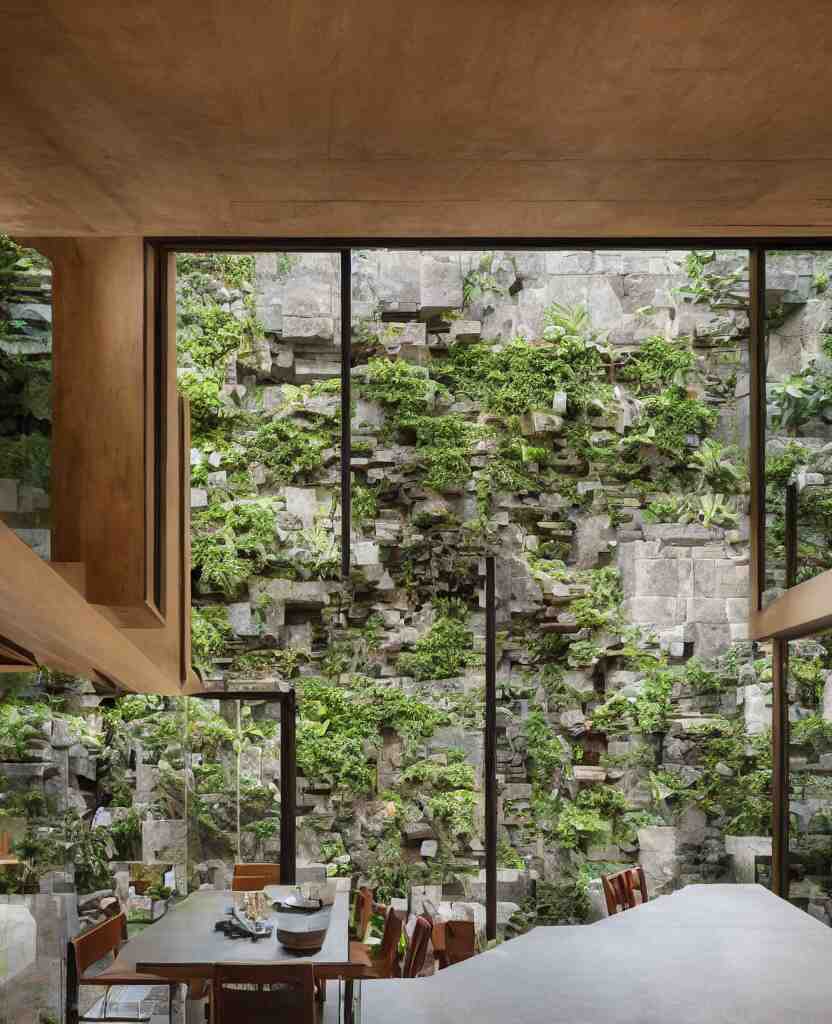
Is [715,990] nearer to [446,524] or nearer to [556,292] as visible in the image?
[446,524]

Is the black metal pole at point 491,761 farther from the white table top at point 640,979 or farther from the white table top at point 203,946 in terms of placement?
the white table top at point 203,946

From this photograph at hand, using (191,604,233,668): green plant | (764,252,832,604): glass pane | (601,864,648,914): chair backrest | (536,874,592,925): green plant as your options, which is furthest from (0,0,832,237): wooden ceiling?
(536,874,592,925): green plant

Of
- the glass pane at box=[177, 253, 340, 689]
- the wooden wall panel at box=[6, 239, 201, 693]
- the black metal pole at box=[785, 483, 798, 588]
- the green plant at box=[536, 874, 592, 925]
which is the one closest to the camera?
the wooden wall panel at box=[6, 239, 201, 693]

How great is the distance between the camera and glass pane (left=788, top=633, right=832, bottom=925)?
7.23 meters

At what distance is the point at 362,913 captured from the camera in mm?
8250

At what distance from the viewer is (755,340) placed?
8.32 metres

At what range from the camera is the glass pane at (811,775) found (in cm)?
723

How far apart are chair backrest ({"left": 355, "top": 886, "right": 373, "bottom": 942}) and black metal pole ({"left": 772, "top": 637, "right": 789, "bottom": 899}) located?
3.16 m

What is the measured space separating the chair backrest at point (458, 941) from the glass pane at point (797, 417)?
3213 millimetres

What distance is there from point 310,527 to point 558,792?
368 centimetres

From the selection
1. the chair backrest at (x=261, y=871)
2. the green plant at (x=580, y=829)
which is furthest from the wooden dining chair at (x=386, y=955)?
the green plant at (x=580, y=829)

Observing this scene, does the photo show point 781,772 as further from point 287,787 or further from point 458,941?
point 287,787

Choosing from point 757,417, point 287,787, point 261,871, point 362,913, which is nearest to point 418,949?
point 287,787

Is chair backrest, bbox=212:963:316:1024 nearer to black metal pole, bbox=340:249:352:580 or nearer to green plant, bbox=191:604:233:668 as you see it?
black metal pole, bbox=340:249:352:580
